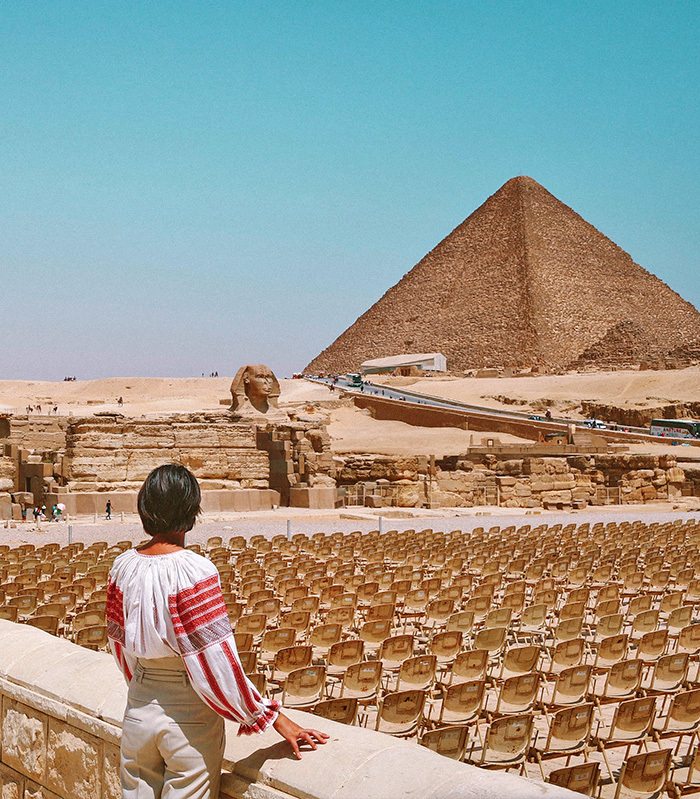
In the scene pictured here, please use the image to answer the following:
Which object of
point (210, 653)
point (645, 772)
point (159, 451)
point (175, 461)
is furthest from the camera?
point (175, 461)

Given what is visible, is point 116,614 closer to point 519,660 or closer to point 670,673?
point 519,660

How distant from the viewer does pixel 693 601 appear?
8.35 meters

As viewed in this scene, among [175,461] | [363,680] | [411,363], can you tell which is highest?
[411,363]

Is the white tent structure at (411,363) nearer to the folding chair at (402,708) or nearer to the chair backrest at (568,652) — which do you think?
the chair backrest at (568,652)

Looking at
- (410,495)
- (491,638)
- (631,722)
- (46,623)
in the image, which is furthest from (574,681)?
(410,495)

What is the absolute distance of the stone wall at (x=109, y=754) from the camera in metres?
2.18

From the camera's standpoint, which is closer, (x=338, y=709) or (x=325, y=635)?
(x=338, y=709)

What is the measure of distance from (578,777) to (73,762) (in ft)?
5.78

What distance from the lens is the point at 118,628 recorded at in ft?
8.03

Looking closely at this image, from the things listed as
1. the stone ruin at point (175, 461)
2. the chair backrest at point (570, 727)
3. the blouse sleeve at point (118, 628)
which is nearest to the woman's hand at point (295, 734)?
the blouse sleeve at point (118, 628)

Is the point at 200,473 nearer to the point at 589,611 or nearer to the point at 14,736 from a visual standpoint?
the point at 589,611

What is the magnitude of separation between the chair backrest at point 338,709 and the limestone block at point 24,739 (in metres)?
1.18

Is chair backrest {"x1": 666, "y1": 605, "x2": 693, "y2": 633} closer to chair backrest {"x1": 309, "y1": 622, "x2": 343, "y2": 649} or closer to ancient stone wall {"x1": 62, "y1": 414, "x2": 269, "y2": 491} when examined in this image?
chair backrest {"x1": 309, "y1": 622, "x2": 343, "y2": 649}

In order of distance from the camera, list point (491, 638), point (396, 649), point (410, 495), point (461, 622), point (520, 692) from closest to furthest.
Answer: point (520, 692), point (396, 649), point (491, 638), point (461, 622), point (410, 495)
